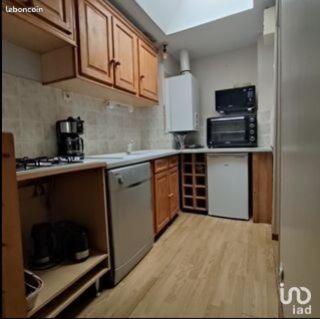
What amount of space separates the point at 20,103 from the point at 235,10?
1.74 meters

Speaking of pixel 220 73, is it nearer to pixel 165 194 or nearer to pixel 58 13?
pixel 165 194

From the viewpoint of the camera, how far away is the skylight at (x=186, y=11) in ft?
5.78

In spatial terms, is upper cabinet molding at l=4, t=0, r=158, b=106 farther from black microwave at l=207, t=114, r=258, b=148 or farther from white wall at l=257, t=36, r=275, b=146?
white wall at l=257, t=36, r=275, b=146

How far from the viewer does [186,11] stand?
1.96 meters

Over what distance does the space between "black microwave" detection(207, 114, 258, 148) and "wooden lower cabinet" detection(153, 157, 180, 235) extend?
1.59ft

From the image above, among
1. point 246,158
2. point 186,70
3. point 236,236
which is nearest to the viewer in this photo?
point 236,236

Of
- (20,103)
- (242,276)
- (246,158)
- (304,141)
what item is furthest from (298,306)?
(246,158)

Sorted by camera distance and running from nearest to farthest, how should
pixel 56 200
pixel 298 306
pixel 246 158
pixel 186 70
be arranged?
1. pixel 298 306
2. pixel 56 200
3. pixel 246 158
4. pixel 186 70

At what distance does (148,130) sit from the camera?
8.24 feet

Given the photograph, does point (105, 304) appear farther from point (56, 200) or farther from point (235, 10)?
point (235, 10)

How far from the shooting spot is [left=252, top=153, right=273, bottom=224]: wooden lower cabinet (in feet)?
6.26

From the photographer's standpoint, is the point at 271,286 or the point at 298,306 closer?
the point at 298,306

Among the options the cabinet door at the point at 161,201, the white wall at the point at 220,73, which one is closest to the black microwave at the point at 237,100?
the white wall at the point at 220,73

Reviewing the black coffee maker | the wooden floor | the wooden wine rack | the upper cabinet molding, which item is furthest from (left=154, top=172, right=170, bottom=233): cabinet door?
the upper cabinet molding
